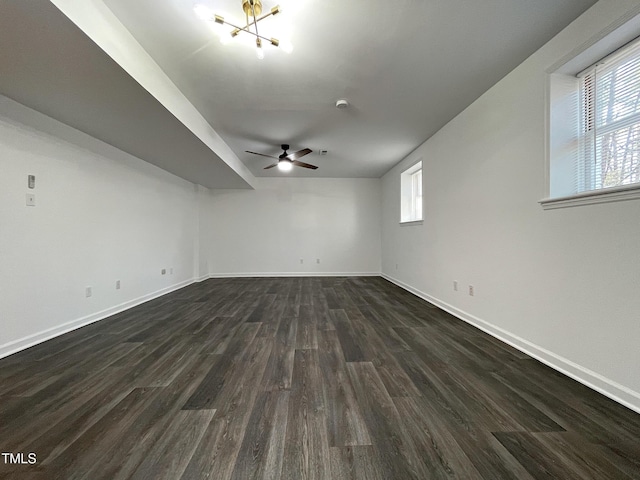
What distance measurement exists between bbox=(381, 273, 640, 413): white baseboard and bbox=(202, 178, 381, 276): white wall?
4139mm

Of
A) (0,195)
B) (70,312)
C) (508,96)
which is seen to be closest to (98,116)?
(0,195)

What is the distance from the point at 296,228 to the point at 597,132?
576 cm

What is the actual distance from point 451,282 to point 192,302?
3785 millimetres

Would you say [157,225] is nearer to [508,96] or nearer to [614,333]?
[508,96]

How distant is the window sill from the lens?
158cm

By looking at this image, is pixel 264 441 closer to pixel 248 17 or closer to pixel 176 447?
pixel 176 447

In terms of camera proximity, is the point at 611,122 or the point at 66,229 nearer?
the point at 611,122

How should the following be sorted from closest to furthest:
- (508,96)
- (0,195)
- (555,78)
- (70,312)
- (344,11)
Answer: (344,11) < (555,78) < (0,195) < (508,96) < (70,312)

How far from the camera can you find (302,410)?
5.08 feet

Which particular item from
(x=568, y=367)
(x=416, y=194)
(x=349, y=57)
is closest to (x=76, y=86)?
(x=349, y=57)

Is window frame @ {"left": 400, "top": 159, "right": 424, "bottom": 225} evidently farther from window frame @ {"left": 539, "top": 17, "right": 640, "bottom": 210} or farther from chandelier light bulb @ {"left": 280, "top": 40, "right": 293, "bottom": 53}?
chandelier light bulb @ {"left": 280, "top": 40, "right": 293, "bottom": 53}

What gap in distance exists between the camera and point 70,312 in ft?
9.68

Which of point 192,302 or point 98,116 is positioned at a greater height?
point 98,116

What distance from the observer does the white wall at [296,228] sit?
22.8 feet
